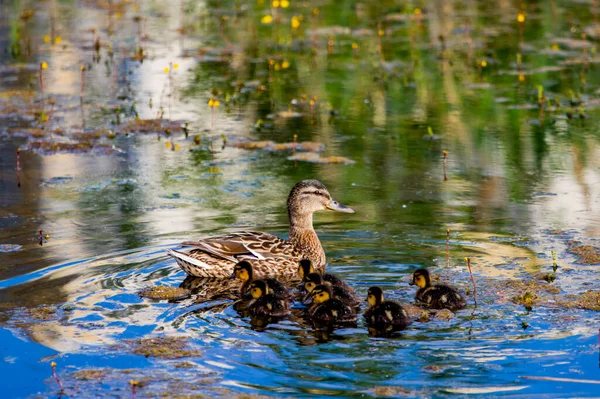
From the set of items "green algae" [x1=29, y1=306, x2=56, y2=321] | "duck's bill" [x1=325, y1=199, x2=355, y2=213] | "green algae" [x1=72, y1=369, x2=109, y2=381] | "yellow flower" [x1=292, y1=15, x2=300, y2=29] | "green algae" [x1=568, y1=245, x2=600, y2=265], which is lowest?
"green algae" [x1=72, y1=369, x2=109, y2=381]

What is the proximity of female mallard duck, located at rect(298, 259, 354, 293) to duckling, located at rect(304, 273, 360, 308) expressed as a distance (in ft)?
0.20

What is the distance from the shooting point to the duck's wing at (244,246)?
31.1 feet

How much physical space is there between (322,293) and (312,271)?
129cm

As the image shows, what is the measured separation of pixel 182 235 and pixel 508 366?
4.30 metres

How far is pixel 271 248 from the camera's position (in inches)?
383

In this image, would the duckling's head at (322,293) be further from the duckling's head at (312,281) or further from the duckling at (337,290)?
the duckling's head at (312,281)

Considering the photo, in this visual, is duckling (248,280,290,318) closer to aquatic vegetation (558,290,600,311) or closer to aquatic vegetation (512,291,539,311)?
aquatic vegetation (512,291,539,311)

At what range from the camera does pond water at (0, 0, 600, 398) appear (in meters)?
7.12

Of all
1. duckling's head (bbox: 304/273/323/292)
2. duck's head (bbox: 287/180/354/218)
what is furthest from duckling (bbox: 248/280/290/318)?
duck's head (bbox: 287/180/354/218)

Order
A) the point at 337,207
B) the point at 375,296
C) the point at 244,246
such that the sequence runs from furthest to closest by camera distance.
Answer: the point at 337,207 → the point at 244,246 → the point at 375,296

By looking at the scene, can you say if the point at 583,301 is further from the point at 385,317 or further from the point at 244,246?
the point at 244,246

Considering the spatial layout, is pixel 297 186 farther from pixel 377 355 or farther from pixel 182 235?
pixel 377 355

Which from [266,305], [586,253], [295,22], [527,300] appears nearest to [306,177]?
[586,253]

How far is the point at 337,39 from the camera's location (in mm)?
20344
